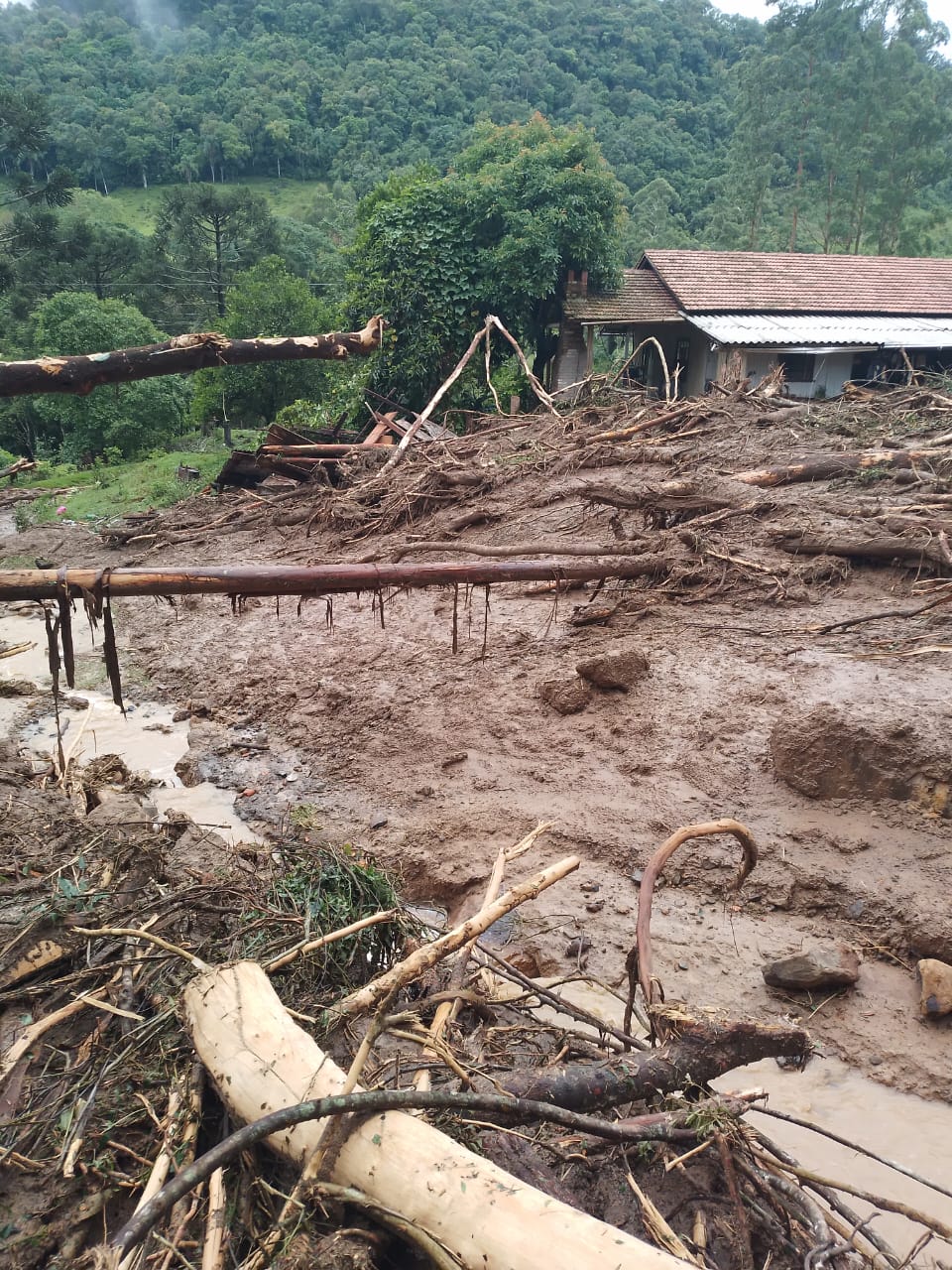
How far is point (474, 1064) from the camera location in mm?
2441

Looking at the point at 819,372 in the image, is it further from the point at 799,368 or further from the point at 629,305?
the point at 629,305

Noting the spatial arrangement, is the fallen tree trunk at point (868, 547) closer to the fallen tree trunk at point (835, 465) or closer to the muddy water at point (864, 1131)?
the fallen tree trunk at point (835, 465)

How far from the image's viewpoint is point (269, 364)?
1956 cm

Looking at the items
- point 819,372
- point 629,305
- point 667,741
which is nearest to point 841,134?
point 819,372

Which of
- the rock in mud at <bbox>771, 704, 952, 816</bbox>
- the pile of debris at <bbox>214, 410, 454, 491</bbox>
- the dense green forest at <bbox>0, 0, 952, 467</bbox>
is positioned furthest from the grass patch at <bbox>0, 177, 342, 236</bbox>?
the rock in mud at <bbox>771, 704, 952, 816</bbox>

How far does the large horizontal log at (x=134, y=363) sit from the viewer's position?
423 centimetres

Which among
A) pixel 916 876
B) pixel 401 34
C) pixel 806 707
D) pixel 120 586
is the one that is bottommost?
pixel 916 876

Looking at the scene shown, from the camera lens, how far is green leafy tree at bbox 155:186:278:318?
97.7ft

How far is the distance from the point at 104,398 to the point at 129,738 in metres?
16.3

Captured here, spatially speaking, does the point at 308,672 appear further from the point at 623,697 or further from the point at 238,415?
the point at 238,415

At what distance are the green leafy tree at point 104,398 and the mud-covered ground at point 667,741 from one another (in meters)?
12.9

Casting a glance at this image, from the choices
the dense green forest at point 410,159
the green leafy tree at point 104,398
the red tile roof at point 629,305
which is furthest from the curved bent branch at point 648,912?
the green leafy tree at point 104,398

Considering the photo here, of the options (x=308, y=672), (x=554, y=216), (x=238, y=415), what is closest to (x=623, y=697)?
(x=308, y=672)

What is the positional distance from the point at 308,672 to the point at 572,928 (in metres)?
3.88
